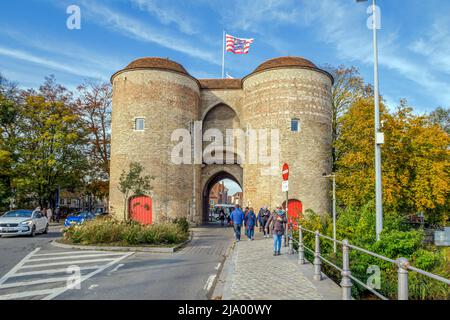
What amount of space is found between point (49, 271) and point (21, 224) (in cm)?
1101

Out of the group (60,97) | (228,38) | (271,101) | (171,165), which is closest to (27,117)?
(60,97)

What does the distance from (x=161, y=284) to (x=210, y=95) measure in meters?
27.5

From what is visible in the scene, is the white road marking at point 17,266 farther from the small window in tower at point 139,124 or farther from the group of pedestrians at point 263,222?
the small window in tower at point 139,124

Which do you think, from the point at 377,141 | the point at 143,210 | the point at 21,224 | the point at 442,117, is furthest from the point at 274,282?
the point at 442,117

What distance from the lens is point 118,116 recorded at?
99.3 feet

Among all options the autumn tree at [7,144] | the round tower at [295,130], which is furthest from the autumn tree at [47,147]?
the round tower at [295,130]

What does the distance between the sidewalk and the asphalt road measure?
609 mm

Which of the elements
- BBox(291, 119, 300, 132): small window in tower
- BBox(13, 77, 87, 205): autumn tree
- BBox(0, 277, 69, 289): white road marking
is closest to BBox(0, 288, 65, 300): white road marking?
BBox(0, 277, 69, 289): white road marking

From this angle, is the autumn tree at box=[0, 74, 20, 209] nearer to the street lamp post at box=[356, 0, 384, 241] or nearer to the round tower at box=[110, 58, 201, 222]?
the round tower at box=[110, 58, 201, 222]

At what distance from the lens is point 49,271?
375 inches

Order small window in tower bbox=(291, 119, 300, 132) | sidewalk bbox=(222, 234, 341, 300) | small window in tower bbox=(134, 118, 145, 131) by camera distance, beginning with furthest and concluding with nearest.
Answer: small window in tower bbox=(134, 118, 145, 131)
small window in tower bbox=(291, 119, 300, 132)
sidewalk bbox=(222, 234, 341, 300)

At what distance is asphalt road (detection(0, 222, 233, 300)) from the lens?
23.5ft

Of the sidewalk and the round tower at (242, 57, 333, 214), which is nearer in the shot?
the sidewalk

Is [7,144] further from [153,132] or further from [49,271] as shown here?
[49,271]
